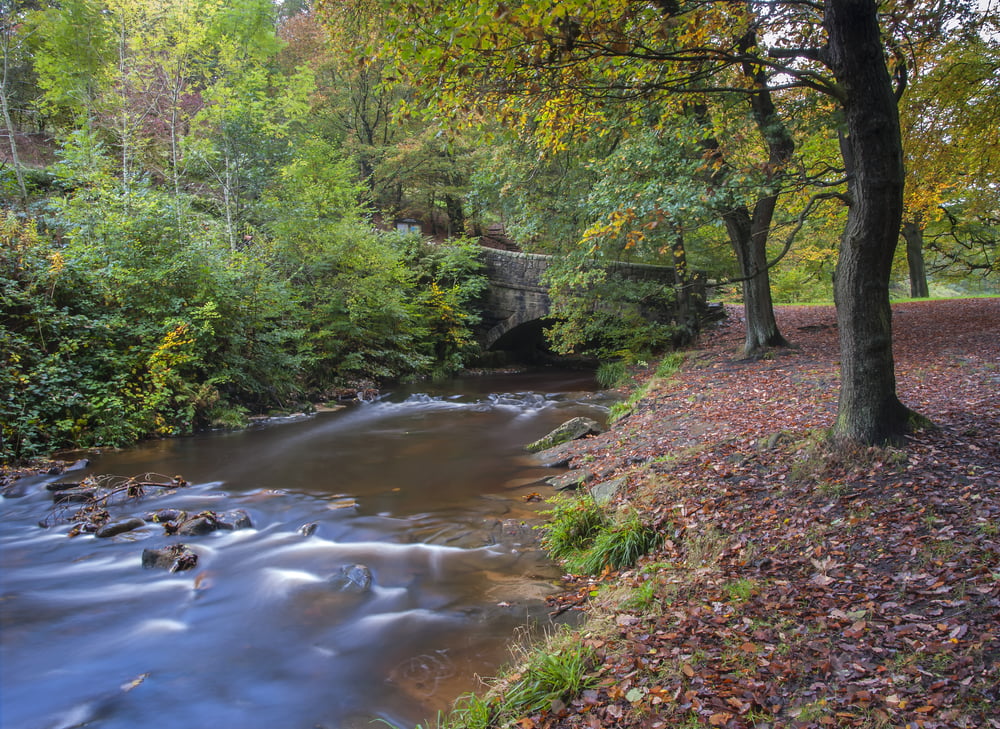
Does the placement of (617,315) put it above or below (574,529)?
above

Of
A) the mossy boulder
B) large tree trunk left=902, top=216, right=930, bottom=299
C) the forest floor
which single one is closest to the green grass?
the mossy boulder

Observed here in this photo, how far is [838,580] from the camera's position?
349cm

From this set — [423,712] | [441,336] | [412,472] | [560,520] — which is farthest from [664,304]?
[423,712]

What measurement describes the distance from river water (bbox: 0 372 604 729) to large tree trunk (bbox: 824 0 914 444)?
3.08 metres

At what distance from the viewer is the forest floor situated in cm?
260

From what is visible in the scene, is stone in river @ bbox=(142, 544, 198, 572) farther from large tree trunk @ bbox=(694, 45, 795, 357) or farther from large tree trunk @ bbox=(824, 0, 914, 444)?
large tree trunk @ bbox=(694, 45, 795, 357)

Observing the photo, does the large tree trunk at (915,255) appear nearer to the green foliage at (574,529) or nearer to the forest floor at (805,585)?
the forest floor at (805,585)

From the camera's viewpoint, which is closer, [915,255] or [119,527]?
[119,527]

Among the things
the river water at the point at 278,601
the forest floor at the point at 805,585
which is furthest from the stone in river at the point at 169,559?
the forest floor at the point at 805,585

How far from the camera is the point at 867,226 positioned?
4.64 metres

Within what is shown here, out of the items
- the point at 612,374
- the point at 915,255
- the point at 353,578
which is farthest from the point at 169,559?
the point at 915,255

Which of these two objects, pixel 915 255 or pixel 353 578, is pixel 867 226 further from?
pixel 915 255

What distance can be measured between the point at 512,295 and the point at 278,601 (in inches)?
609

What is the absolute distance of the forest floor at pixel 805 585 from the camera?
260 centimetres
